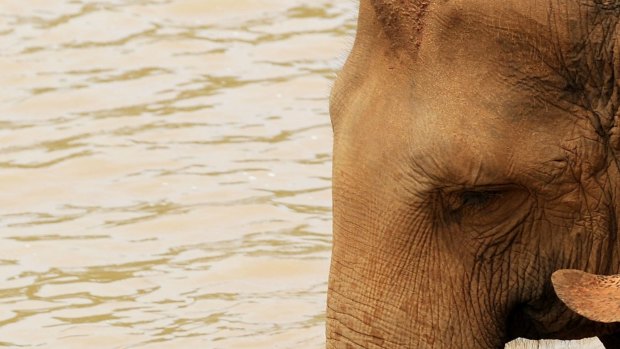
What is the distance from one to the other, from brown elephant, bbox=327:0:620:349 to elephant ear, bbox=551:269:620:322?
27 centimetres

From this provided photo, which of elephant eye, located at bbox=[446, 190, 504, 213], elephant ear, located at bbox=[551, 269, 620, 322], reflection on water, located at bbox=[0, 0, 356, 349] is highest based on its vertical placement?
elephant eye, located at bbox=[446, 190, 504, 213]

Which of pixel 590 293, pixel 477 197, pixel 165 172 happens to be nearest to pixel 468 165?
pixel 477 197

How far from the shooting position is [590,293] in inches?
135

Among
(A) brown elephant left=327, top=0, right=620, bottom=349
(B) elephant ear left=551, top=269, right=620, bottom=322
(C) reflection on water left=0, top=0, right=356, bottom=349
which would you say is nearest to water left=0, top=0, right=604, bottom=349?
(C) reflection on water left=0, top=0, right=356, bottom=349

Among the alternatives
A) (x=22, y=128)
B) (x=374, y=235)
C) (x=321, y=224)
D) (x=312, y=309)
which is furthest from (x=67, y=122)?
(x=374, y=235)

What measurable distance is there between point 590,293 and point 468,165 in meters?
0.38

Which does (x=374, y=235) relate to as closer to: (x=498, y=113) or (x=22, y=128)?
(x=498, y=113)

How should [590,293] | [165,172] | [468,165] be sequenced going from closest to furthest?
[590,293] → [468,165] → [165,172]

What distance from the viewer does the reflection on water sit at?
6031 millimetres

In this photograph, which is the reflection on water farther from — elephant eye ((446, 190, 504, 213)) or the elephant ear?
the elephant ear

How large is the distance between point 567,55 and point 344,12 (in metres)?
5.46

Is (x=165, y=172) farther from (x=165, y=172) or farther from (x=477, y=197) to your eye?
(x=477, y=197)

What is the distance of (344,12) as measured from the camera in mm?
9062

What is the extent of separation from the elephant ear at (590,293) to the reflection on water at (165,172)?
2294 millimetres
